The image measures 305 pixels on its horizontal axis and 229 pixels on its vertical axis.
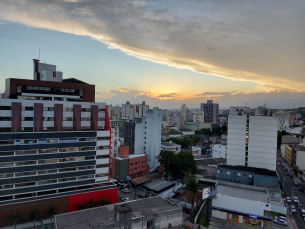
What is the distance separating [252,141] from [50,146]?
4720 cm

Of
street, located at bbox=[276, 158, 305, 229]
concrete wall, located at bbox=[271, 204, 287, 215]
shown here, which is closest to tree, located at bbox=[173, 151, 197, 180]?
concrete wall, located at bbox=[271, 204, 287, 215]

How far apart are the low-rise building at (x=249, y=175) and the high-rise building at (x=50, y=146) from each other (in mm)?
28118

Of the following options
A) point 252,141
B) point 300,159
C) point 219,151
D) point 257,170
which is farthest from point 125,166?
point 300,159

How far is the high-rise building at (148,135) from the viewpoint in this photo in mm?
66125

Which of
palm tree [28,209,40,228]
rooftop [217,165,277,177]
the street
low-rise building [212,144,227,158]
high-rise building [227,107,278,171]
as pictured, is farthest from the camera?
low-rise building [212,144,227,158]

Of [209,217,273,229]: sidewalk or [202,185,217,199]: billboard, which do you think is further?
[202,185,217,199]: billboard

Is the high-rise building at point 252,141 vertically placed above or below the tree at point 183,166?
above

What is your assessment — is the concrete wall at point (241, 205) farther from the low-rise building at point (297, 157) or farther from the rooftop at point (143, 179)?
the low-rise building at point (297, 157)

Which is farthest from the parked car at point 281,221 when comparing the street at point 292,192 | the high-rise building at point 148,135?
the high-rise building at point 148,135

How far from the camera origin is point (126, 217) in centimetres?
2358

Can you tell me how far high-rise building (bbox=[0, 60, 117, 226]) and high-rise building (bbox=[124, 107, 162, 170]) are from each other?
93.7 ft

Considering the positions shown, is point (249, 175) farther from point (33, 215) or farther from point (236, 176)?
point (33, 215)

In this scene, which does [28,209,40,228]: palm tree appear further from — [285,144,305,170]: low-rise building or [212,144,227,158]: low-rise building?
[285,144,305,170]: low-rise building

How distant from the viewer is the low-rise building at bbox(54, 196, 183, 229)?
23125 mm
